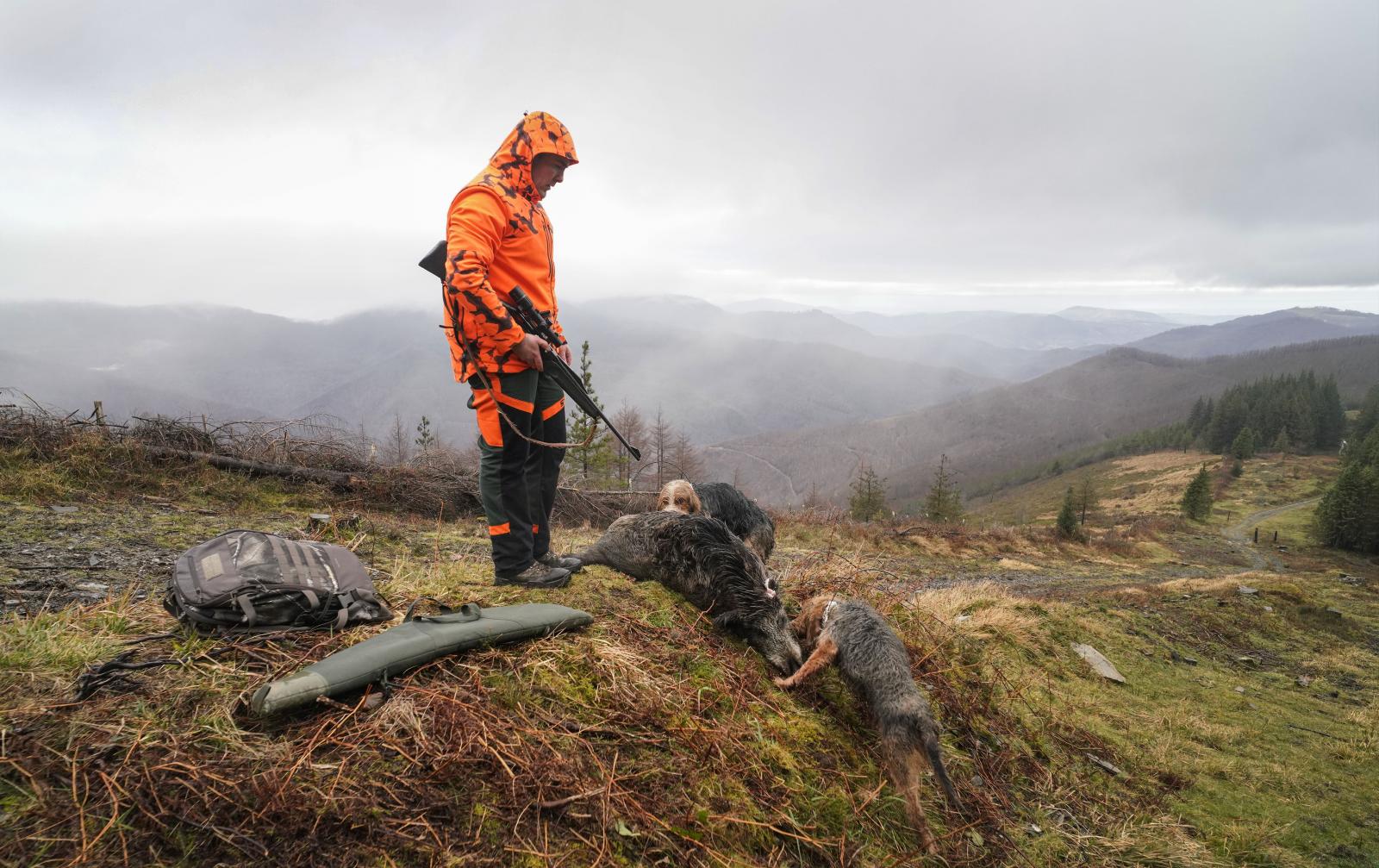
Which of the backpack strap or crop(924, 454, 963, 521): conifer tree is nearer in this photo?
the backpack strap

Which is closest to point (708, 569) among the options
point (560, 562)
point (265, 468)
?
point (560, 562)

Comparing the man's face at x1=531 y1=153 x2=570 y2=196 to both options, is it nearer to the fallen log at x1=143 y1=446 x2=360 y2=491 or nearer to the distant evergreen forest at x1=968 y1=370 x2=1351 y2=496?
the fallen log at x1=143 y1=446 x2=360 y2=491

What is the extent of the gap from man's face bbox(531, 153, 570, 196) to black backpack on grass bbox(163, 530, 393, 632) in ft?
9.38

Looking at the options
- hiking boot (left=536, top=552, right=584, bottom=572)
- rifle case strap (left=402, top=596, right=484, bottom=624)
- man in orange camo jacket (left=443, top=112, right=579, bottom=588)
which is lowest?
hiking boot (left=536, top=552, right=584, bottom=572)

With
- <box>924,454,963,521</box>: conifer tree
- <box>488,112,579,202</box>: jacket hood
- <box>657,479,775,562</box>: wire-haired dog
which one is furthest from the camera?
<box>924,454,963,521</box>: conifer tree

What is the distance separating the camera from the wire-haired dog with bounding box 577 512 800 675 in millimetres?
3789

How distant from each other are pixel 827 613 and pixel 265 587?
3355mm

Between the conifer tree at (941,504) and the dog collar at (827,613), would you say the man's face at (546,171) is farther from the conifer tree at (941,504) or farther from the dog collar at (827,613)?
the conifer tree at (941,504)

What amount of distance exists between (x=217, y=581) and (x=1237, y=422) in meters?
143

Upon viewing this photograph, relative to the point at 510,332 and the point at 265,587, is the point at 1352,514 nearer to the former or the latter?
the point at 510,332

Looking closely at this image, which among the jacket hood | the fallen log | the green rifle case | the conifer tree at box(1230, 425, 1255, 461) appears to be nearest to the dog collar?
the green rifle case

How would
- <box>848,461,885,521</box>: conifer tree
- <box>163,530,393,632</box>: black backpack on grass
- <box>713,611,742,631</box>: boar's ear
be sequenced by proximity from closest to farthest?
<box>163,530,393,632</box>: black backpack on grass
<box>713,611,742,631</box>: boar's ear
<box>848,461,885,521</box>: conifer tree

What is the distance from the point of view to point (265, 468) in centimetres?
877

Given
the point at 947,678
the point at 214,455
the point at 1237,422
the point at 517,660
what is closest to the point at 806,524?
the point at 947,678
